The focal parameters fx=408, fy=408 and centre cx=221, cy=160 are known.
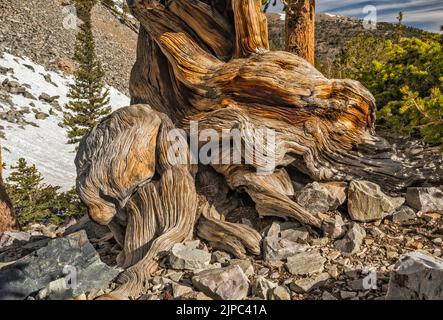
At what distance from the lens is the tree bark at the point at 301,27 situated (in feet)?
19.2

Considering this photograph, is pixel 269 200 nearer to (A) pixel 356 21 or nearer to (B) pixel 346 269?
(B) pixel 346 269

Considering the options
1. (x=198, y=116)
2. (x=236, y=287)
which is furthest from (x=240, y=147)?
(x=236, y=287)

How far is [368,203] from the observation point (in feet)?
13.5

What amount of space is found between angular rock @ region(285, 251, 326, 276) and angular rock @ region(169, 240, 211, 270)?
78 centimetres

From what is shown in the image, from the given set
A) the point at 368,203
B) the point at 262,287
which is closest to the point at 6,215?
the point at 262,287

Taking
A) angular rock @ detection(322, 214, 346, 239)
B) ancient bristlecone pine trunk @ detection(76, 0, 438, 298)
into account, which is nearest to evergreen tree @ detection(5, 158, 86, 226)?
ancient bristlecone pine trunk @ detection(76, 0, 438, 298)

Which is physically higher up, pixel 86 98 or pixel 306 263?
pixel 86 98

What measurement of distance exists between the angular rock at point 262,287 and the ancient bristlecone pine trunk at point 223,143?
29.6 inches

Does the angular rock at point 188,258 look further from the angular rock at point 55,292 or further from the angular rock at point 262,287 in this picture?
the angular rock at point 55,292

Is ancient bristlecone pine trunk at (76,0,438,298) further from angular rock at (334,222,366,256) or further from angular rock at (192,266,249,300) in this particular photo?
angular rock at (192,266,249,300)

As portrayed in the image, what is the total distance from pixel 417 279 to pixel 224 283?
4.70ft

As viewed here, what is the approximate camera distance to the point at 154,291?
3.52 meters

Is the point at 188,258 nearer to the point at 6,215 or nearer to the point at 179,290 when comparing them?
the point at 179,290

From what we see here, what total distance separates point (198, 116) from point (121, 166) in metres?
1.09
